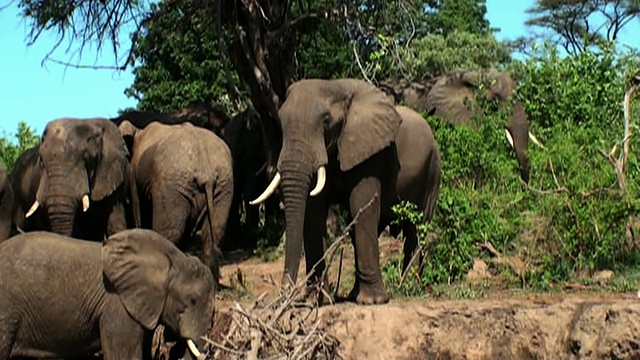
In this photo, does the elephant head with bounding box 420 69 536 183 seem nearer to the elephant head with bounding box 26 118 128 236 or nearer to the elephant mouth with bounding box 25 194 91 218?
the elephant head with bounding box 26 118 128 236

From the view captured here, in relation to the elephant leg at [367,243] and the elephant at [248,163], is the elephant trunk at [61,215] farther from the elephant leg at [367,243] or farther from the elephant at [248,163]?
→ the elephant at [248,163]

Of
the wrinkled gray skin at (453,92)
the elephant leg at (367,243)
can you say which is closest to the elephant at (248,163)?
the wrinkled gray skin at (453,92)

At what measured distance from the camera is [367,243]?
10867 mm

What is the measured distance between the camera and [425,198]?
12.4 metres

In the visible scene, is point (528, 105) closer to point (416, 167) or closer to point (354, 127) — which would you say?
point (416, 167)

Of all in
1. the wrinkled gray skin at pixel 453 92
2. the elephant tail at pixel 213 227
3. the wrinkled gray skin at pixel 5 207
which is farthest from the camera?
the wrinkled gray skin at pixel 453 92

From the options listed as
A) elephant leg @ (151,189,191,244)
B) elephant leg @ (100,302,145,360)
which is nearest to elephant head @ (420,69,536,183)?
elephant leg @ (151,189,191,244)

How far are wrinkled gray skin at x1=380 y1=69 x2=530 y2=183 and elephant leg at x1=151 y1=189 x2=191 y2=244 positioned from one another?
7.12 m

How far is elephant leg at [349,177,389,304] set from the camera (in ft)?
35.5

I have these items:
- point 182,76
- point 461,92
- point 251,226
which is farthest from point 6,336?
point 182,76

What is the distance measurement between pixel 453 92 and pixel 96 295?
1313 centimetres

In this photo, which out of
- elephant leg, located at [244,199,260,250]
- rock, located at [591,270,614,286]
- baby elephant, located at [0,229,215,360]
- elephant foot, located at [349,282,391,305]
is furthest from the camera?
elephant leg, located at [244,199,260,250]

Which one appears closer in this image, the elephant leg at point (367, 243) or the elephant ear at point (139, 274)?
the elephant ear at point (139, 274)

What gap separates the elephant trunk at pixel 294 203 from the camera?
10289mm
